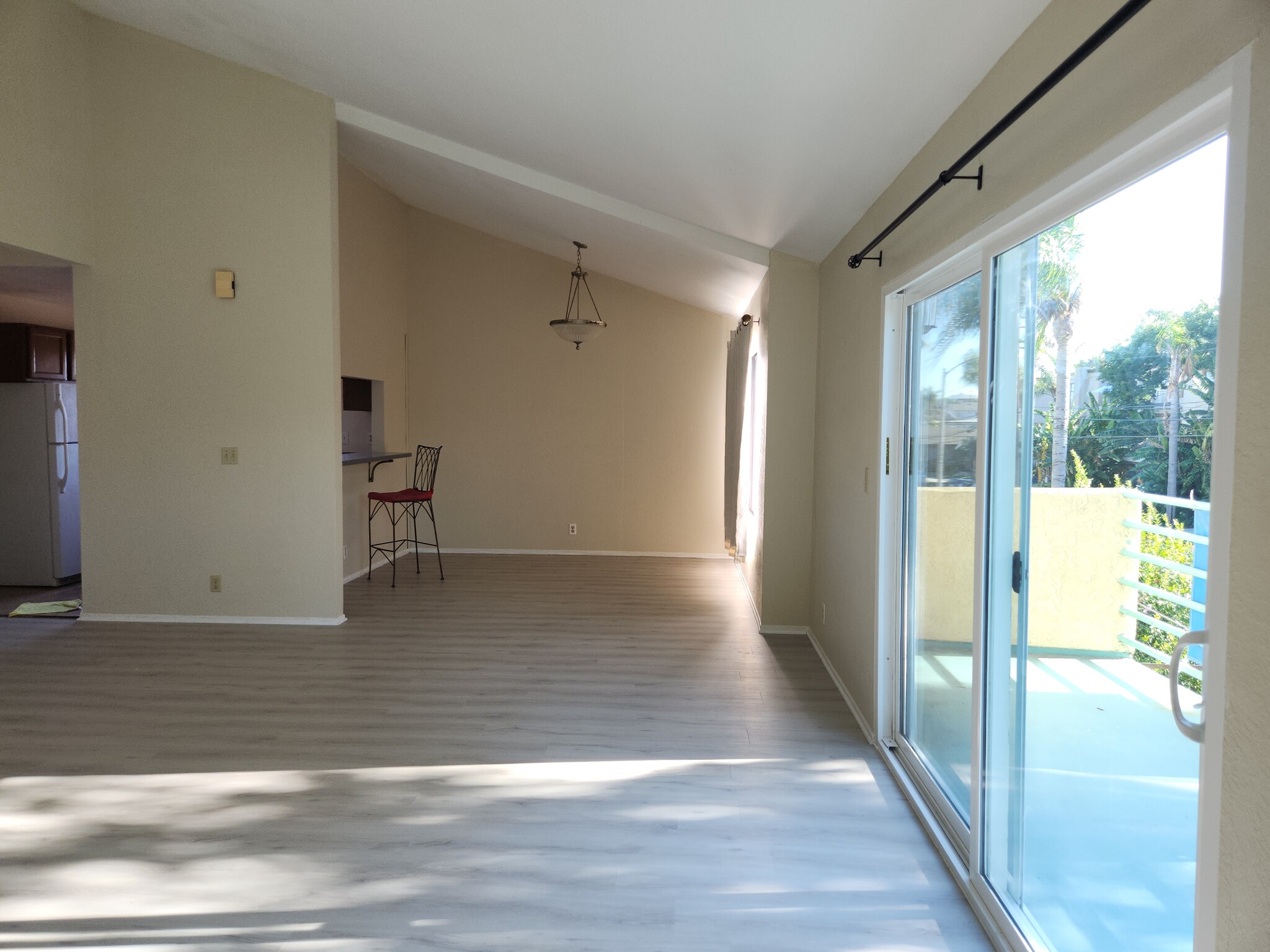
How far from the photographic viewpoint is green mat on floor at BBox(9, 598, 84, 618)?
5.19 m

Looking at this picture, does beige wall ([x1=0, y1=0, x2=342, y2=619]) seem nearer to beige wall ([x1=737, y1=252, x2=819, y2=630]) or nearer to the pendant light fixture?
the pendant light fixture

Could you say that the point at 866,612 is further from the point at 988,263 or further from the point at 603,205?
the point at 603,205

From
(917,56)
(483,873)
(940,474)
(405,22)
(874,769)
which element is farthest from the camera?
(405,22)

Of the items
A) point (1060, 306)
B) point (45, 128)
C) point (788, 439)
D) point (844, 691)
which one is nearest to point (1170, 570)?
point (1060, 306)

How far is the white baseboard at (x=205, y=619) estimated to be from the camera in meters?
5.09

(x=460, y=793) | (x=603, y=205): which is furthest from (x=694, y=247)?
(x=460, y=793)

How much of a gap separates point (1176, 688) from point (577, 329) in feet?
18.3

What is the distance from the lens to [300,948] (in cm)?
198

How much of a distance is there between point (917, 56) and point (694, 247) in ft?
9.58

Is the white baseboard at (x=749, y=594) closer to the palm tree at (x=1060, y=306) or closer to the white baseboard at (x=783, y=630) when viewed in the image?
the white baseboard at (x=783, y=630)

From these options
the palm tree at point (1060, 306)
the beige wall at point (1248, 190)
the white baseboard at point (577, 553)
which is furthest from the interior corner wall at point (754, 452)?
the palm tree at point (1060, 306)

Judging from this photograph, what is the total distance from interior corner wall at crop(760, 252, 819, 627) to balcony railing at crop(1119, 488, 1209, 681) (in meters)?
3.36

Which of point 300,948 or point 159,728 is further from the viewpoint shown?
point 159,728

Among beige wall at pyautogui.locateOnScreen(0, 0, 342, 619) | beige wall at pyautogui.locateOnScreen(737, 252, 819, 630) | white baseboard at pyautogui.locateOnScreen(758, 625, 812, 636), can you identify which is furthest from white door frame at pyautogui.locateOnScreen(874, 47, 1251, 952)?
beige wall at pyautogui.locateOnScreen(0, 0, 342, 619)
